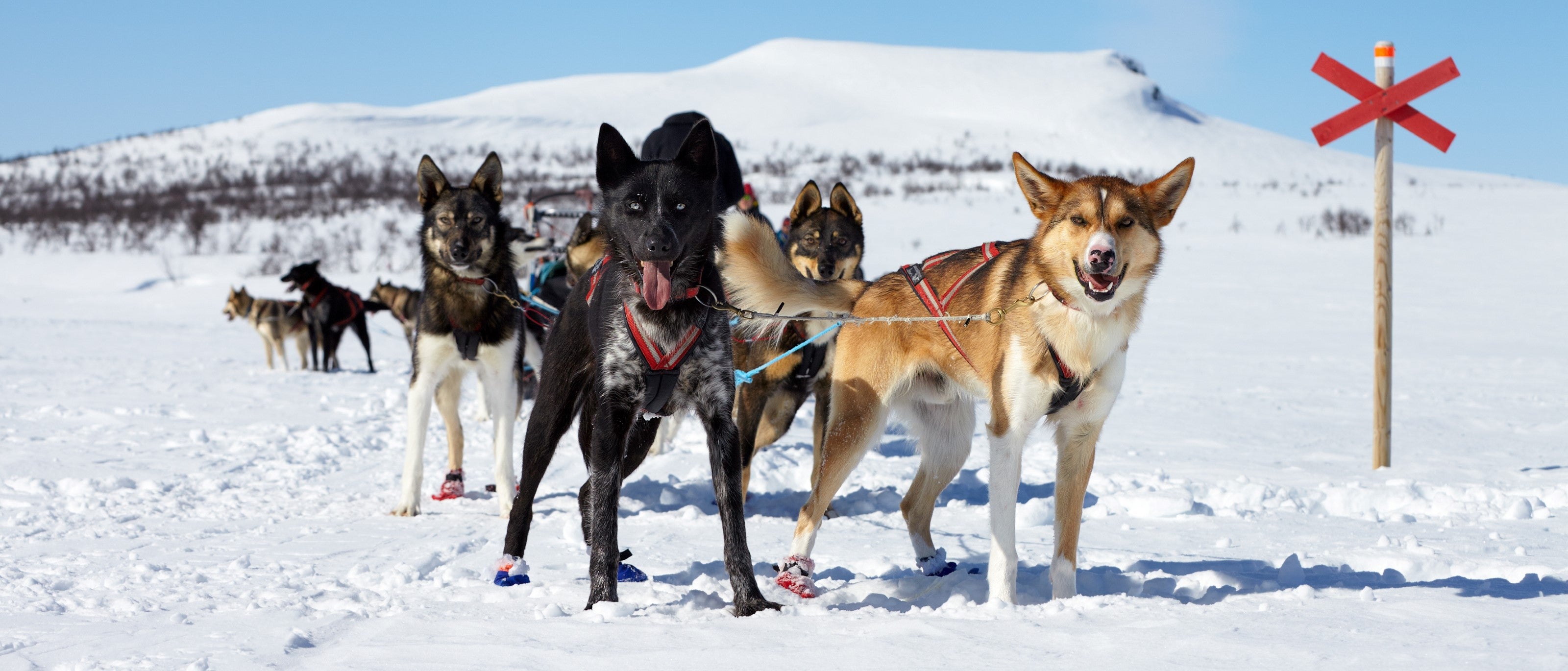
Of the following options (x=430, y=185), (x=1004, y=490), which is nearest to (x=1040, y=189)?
(x=1004, y=490)

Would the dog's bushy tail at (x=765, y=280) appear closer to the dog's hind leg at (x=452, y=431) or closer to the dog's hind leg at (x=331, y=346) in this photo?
the dog's hind leg at (x=452, y=431)

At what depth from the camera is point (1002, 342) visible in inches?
122

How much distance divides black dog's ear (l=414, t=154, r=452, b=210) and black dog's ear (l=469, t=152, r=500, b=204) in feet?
0.41

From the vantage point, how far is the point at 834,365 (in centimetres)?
361

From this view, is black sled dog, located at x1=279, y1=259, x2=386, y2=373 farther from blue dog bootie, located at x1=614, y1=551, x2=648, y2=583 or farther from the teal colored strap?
blue dog bootie, located at x1=614, y1=551, x2=648, y2=583

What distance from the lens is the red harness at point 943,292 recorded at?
3350mm

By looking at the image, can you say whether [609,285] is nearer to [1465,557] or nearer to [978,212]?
[1465,557]

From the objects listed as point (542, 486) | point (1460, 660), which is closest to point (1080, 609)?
point (1460, 660)

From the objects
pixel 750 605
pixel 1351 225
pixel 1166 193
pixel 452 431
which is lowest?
pixel 750 605

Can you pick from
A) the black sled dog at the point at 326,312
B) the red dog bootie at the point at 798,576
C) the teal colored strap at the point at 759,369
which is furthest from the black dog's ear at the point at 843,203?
the black sled dog at the point at 326,312

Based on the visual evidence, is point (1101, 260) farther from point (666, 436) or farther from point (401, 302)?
point (401, 302)

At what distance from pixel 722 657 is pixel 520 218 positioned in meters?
23.3

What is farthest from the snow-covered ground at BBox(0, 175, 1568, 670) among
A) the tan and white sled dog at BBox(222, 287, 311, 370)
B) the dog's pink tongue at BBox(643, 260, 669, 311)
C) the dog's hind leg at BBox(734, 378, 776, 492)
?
the tan and white sled dog at BBox(222, 287, 311, 370)

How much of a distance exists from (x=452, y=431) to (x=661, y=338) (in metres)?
2.51
